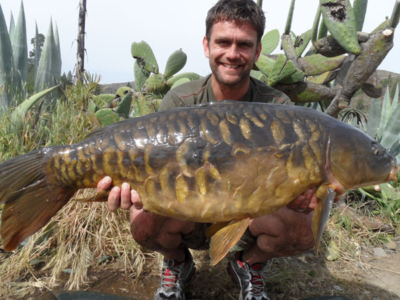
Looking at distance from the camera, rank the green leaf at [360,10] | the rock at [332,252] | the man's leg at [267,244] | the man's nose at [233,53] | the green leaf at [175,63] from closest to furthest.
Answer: the man's leg at [267,244]
the man's nose at [233,53]
the rock at [332,252]
the green leaf at [360,10]
the green leaf at [175,63]

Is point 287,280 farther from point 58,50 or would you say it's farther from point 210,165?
point 58,50

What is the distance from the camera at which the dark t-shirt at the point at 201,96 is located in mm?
2559

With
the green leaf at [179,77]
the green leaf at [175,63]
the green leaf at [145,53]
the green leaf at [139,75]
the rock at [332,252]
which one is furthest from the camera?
the green leaf at [139,75]

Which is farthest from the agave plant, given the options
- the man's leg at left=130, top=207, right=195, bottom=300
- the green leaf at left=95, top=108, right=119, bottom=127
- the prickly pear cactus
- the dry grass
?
the man's leg at left=130, top=207, right=195, bottom=300

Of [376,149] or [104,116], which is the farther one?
[104,116]

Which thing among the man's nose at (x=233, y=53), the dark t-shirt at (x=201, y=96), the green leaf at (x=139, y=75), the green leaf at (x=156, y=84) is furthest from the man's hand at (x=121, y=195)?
the green leaf at (x=139, y=75)

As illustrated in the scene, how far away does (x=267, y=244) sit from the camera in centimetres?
220

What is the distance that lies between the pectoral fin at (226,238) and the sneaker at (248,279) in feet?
2.23

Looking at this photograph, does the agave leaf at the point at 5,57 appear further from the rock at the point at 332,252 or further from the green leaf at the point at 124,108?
the rock at the point at 332,252

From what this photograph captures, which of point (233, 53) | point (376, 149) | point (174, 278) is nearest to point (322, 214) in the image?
point (376, 149)

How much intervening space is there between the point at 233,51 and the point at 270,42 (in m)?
2.28

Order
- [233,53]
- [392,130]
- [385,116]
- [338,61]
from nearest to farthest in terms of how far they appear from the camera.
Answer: [233,53] → [338,61] → [392,130] → [385,116]

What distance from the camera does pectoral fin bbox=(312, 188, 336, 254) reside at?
1583 mm

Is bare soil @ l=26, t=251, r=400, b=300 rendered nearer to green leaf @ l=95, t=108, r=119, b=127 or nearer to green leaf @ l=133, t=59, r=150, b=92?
green leaf @ l=95, t=108, r=119, b=127
